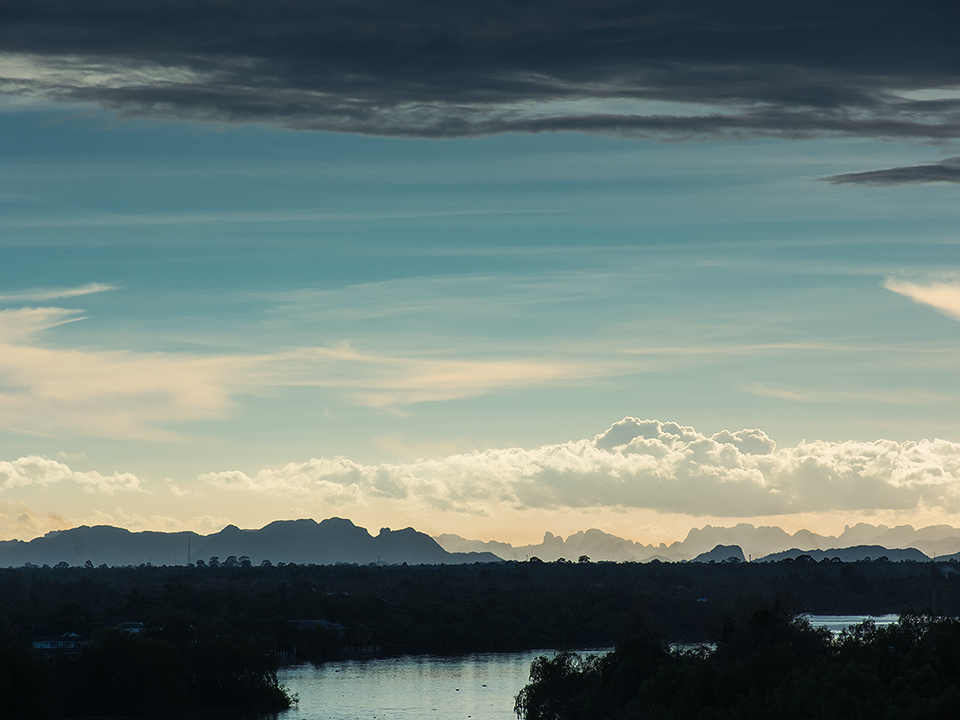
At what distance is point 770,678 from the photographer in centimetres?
6956

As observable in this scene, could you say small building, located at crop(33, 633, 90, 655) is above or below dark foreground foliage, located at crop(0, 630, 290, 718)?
above

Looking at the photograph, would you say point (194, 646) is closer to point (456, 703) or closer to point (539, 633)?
point (456, 703)

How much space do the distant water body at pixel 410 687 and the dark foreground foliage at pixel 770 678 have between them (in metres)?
10.9

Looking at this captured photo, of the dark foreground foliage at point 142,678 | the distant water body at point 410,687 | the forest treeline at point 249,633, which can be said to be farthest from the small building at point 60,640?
the dark foreground foliage at point 142,678

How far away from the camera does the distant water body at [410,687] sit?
3888 inches

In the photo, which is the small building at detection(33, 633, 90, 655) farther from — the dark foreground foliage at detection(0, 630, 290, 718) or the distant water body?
the dark foreground foliage at detection(0, 630, 290, 718)

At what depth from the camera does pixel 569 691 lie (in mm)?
89375

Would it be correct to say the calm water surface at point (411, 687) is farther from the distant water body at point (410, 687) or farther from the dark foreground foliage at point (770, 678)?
the dark foreground foliage at point (770, 678)

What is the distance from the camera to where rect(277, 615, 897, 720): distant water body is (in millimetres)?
98750

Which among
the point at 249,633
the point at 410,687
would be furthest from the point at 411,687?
the point at 249,633

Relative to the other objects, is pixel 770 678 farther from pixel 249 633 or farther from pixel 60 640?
pixel 60 640

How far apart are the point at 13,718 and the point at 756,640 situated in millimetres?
56892

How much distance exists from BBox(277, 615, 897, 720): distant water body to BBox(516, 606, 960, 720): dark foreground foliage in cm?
1091

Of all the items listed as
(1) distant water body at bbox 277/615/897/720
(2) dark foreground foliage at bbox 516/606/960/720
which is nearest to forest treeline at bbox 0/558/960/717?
(2) dark foreground foliage at bbox 516/606/960/720
